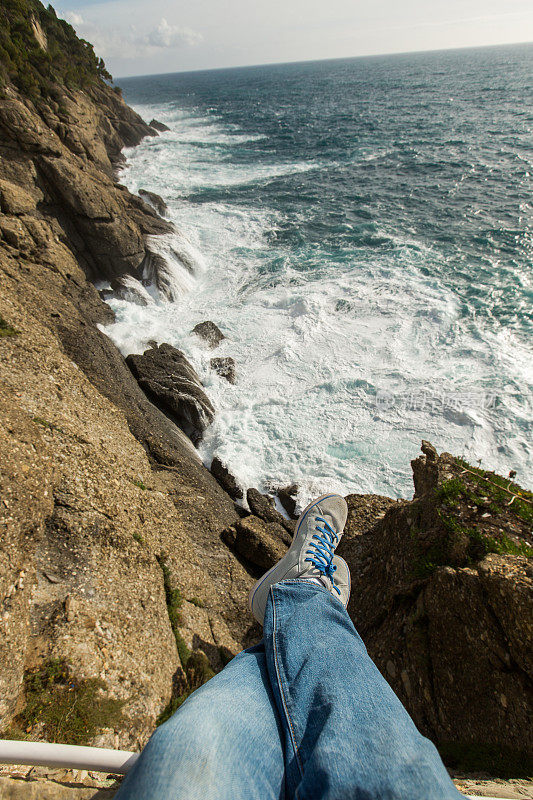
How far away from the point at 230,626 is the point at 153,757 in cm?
291

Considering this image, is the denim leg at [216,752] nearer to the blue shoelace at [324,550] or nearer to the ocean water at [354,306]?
the blue shoelace at [324,550]

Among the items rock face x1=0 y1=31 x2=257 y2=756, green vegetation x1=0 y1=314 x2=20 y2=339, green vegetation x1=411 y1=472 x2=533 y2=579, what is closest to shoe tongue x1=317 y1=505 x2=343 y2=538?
green vegetation x1=411 y1=472 x2=533 y2=579

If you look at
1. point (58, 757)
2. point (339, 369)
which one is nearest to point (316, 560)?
point (58, 757)

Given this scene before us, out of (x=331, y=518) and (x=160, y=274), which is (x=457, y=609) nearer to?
(x=331, y=518)

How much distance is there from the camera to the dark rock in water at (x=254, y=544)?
6.29m

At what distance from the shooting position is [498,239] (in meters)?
19.6

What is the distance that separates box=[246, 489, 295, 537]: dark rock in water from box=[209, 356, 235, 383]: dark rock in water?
4.45 metres

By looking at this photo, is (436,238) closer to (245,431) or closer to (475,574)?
(245,431)

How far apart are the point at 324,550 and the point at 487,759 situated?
2.08m

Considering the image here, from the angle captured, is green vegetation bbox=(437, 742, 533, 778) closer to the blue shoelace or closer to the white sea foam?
the blue shoelace

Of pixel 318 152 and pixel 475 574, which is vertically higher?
pixel 318 152

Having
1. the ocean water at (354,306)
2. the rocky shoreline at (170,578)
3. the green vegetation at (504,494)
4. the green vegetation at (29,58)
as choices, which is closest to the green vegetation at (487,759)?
the rocky shoreline at (170,578)

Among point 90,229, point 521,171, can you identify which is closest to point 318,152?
point 521,171

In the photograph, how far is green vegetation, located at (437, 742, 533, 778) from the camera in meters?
2.77
